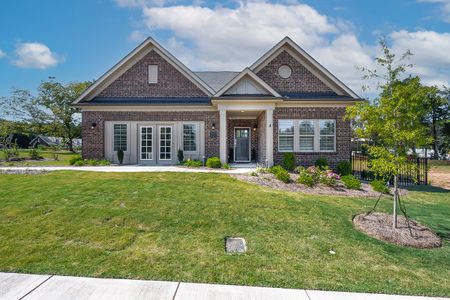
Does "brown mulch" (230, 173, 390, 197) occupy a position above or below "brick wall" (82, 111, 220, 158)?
below

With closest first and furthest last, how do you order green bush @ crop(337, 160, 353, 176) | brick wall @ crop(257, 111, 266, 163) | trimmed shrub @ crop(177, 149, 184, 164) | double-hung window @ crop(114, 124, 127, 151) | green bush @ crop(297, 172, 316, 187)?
1. green bush @ crop(297, 172, 316, 187)
2. green bush @ crop(337, 160, 353, 176)
3. brick wall @ crop(257, 111, 266, 163)
4. trimmed shrub @ crop(177, 149, 184, 164)
5. double-hung window @ crop(114, 124, 127, 151)

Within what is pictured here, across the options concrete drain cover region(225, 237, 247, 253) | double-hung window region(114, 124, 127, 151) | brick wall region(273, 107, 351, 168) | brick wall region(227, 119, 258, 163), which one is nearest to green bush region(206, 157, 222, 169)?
brick wall region(273, 107, 351, 168)

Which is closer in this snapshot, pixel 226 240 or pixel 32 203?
pixel 226 240

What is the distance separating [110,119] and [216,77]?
8263 mm

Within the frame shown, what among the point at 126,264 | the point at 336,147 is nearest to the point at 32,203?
the point at 126,264

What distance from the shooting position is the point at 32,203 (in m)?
7.49

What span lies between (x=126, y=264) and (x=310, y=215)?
4811 millimetres

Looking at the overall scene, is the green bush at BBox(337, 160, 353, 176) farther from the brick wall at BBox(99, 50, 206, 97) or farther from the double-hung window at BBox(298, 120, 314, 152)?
the brick wall at BBox(99, 50, 206, 97)

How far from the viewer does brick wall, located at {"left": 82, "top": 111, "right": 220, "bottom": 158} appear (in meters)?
16.8

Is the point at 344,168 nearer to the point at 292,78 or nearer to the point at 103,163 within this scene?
the point at 292,78

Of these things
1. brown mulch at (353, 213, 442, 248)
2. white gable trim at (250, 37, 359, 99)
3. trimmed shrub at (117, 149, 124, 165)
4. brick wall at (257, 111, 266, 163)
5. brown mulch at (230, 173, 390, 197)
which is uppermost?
white gable trim at (250, 37, 359, 99)

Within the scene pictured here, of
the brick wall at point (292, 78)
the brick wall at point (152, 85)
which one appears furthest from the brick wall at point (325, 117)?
the brick wall at point (152, 85)

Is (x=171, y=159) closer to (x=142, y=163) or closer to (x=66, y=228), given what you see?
(x=142, y=163)

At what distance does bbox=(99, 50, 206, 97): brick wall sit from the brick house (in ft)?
0.20
